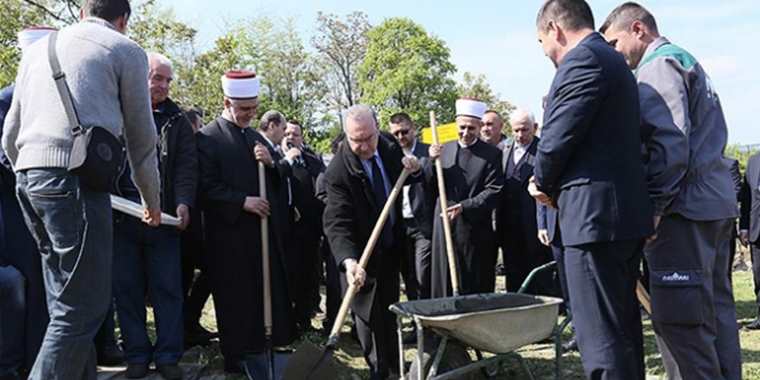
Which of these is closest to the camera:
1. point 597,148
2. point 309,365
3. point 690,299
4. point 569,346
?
point 597,148

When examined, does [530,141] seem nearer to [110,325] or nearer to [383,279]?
[383,279]

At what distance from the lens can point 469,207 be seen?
5523 millimetres

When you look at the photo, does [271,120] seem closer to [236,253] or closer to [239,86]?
[239,86]

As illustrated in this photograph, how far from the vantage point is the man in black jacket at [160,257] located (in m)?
4.50

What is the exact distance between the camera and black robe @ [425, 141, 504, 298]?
218 inches

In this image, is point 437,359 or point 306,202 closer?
point 437,359

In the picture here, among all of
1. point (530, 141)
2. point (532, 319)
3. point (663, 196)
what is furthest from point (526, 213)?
point (663, 196)

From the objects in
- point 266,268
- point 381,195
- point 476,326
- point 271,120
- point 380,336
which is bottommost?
point 380,336

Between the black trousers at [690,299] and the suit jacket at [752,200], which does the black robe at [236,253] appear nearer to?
the black trousers at [690,299]

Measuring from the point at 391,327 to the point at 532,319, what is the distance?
1.07 m

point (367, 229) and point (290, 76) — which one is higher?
point (290, 76)

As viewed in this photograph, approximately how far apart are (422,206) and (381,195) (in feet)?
4.21

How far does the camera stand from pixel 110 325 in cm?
502

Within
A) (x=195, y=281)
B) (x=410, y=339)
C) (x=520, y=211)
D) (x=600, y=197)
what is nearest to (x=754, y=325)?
(x=520, y=211)
